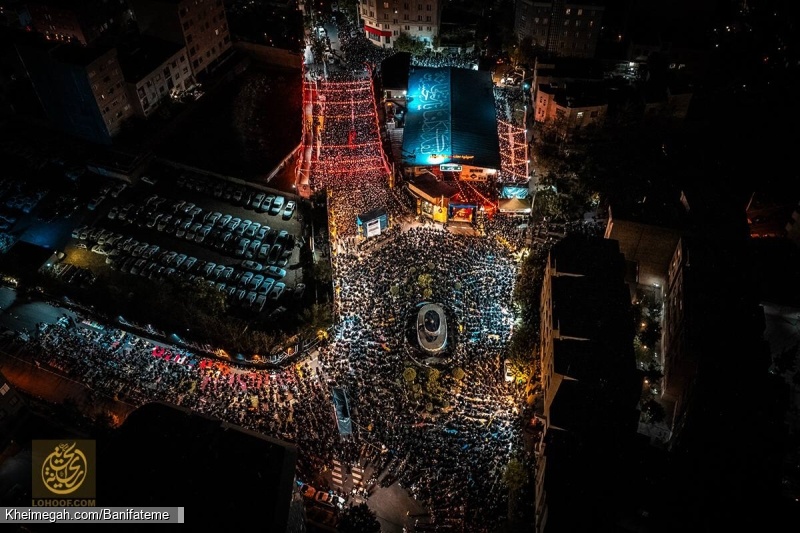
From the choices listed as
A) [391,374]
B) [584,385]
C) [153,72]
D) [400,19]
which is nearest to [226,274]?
[391,374]

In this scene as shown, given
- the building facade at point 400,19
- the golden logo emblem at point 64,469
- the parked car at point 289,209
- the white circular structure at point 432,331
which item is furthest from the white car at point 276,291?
the building facade at point 400,19

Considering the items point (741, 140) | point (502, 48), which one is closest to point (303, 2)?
point (502, 48)

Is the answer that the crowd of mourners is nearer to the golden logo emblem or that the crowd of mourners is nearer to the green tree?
the green tree

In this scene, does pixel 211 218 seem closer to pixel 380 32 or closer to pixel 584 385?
pixel 380 32

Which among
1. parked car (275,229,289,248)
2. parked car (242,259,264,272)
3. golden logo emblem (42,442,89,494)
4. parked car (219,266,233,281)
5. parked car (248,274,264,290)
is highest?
parked car (275,229,289,248)

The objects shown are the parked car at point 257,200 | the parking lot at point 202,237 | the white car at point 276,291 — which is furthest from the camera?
the parked car at point 257,200

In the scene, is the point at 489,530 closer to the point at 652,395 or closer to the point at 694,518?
the point at 694,518

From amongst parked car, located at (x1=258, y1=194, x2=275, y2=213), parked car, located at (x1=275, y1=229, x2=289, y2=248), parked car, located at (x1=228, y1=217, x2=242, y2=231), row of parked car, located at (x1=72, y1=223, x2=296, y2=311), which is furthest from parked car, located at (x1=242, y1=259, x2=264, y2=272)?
parked car, located at (x1=258, y1=194, x2=275, y2=213)

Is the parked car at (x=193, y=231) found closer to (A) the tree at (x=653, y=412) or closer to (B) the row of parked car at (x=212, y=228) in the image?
(B) the row of parked car at (x=212, y=228)
